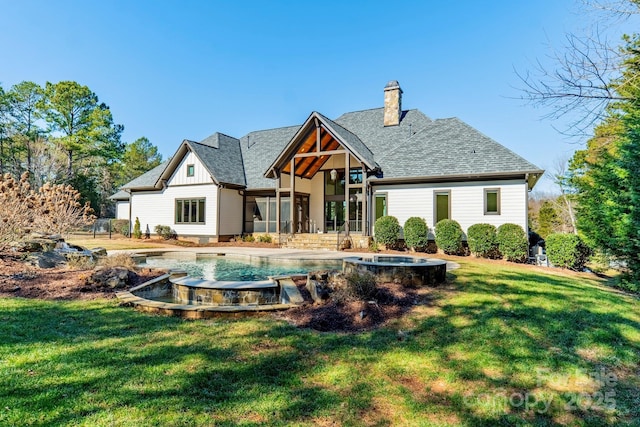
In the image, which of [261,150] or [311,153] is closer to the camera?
[311,153]

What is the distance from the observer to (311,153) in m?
18.7

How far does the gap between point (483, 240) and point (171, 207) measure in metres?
18.9

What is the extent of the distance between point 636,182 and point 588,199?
495cm

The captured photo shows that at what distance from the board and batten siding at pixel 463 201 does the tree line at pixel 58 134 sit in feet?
100

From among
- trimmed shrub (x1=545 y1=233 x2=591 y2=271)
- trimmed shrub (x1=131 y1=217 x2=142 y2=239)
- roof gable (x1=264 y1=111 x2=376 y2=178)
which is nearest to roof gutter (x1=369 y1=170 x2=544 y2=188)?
roof gable (x1=264 y1=111 x2=376 y2=178)

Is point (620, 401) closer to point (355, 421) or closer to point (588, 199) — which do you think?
point (355, 421)

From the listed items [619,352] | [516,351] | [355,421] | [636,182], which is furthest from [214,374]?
[636,182]

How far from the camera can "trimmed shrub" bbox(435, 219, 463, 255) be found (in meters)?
15.1

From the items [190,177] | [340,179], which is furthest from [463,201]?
[190,177]

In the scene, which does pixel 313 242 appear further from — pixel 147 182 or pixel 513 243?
pixel 147 182

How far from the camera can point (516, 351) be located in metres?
4.20

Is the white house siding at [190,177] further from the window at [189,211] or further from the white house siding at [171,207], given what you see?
the window at [189,211]

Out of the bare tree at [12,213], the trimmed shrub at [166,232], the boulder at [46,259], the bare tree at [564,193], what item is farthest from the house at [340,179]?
the bare tree at [564,193]

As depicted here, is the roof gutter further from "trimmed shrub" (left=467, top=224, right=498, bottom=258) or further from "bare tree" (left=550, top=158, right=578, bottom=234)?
"bare tree" (left=550, top=158, right=578, bottom=234)
